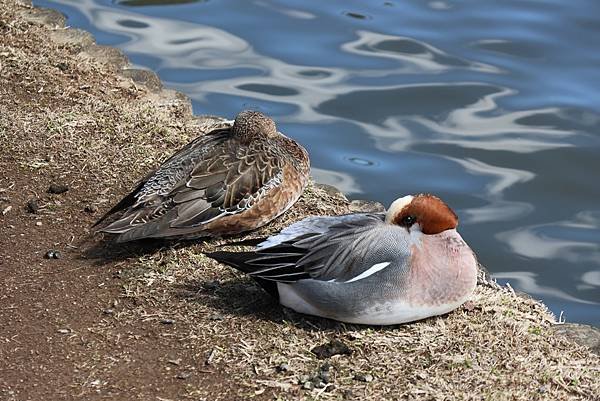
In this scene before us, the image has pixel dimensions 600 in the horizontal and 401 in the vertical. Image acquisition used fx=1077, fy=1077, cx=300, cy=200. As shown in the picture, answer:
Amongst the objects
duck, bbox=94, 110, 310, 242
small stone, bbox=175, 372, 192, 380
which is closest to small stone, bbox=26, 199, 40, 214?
duck, bbox=94, 110, 310, 242

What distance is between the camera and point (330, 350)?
5152 mm

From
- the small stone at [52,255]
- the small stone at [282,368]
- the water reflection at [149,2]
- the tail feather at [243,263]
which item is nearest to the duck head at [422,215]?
the tail feather at [243,263]

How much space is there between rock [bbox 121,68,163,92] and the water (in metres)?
1.43

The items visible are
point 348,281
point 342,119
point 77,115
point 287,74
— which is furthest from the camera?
point 287,74

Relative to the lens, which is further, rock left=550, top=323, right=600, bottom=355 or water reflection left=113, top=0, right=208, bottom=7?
water reflection left=113, top=0, right=208, bottom=7

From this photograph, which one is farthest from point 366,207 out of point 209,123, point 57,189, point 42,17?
point 42,17

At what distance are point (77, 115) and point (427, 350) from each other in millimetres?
3504

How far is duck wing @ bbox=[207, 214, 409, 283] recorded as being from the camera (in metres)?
5.32

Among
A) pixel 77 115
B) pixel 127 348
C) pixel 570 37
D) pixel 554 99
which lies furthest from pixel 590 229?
pixel 127 348

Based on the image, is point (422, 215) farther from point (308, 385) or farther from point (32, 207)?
point (32, 207)

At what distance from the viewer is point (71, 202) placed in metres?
6.59

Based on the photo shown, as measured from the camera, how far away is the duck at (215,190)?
6027mm

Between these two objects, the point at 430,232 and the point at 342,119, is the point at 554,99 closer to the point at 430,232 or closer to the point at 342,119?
the point at 342,119

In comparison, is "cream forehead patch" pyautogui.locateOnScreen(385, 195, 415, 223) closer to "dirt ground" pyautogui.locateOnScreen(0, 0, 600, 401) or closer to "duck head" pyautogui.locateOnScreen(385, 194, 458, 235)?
"duck head" pyautogui.locateOnScreen(385, 194, 458, 235)
